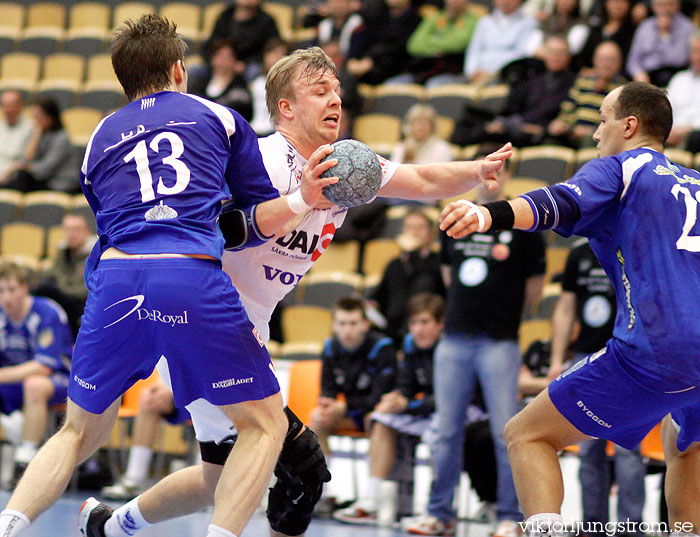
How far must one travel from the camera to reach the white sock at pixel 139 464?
7.99 m

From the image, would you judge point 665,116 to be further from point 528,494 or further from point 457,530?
point 457,530

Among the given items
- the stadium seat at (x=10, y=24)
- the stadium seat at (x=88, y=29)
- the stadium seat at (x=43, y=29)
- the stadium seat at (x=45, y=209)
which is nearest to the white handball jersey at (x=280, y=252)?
the stadium seat at (x=45, y=209)

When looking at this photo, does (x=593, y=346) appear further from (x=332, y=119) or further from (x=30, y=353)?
(x=30, y=353)

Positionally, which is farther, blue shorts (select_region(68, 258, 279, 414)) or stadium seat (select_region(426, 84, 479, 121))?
stadium seat (select_region(426, 84, 479, 121))

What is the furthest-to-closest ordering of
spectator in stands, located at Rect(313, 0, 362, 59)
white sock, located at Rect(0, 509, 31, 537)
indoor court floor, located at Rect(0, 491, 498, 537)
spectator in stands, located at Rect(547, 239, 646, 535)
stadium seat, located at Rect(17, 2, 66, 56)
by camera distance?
1. stadium seat, located at Rect(17, 2, 66, 56)
2. spectator in stands, located at Rect(313, 0, 362, 59)
3. spectator in stands, located at Rect(547, 239, 646, 535)
4. indoor court floor, located at Rect(0, 491, 498, 537)
5. white sock, located at Rect(0, 509, 31, 537)

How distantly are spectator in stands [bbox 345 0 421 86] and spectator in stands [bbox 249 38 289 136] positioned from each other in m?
0.87

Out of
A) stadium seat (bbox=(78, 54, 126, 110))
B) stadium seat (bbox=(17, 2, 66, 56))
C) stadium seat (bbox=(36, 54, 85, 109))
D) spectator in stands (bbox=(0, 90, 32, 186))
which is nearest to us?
spectator in stands (bbox=(0, 90, 32, 186))

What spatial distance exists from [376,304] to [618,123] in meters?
4.39

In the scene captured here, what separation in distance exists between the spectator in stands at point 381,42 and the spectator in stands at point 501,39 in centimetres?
104

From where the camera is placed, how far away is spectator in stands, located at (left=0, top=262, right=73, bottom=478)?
27.9 ft

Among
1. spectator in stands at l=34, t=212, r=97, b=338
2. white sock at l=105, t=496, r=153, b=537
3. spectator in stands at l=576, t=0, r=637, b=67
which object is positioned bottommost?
white sock at l=105, t=496, r=153, b=537

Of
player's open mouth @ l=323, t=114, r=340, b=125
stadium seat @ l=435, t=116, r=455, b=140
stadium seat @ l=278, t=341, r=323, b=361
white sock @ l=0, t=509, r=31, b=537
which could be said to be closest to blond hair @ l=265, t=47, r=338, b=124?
player's open mouth @ l=323, t=114, r=340, b=125

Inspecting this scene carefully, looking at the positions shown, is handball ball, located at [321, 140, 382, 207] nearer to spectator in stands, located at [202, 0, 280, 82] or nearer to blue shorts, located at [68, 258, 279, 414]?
blue shorts, located at [68, 258, 279, 414]

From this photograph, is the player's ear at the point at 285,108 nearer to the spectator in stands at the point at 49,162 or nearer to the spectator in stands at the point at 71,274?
the spectator in stands at the point at 71,274
